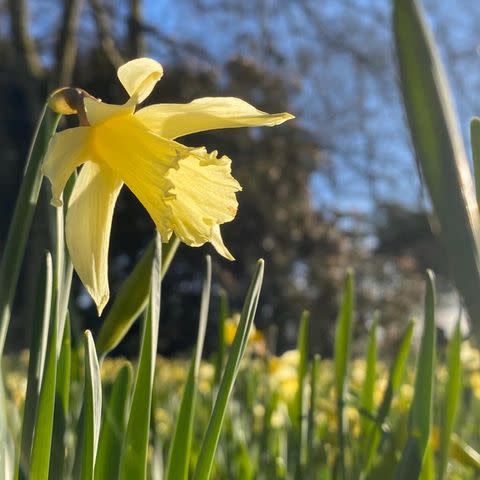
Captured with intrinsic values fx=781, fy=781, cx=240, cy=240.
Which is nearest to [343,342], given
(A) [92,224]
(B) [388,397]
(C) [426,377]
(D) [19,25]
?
(B) [388,397]

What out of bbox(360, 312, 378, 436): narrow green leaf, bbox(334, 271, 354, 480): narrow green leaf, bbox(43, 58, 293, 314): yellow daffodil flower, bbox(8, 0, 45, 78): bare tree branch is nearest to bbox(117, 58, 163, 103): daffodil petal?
bbox(43, 58, 293, 314): yellow daffodil flower

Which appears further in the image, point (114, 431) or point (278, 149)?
point (278, 149)

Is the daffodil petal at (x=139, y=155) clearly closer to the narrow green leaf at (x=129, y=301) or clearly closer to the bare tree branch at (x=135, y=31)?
the narrow green leaf at (x=129, y=301)

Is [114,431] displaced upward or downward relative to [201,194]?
downward

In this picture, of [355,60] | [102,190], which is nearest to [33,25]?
[355,60]

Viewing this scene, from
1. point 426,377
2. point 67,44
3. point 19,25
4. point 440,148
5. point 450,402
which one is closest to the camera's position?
point 440,148

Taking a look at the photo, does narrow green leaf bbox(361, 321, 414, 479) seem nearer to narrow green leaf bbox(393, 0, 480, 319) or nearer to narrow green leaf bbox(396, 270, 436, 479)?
narrow green leaf bbox(396, 270, 436, 479)

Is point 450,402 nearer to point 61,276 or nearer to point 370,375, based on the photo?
point 370,375
